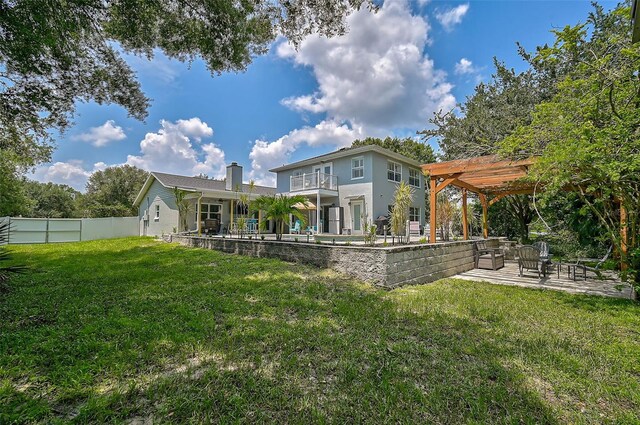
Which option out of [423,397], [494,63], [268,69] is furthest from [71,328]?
[494,63]

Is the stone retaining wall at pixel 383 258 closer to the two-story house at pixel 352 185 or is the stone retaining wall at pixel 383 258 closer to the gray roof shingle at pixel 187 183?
the two-story house at pixel 352 185

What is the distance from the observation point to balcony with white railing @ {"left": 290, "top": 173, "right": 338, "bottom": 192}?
17.8 meters


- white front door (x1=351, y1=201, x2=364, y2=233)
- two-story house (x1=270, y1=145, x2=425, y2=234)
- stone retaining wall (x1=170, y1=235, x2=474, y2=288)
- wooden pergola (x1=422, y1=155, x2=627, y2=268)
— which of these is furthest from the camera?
white front door (x1=351, y1=201, x2=364, y2=233)

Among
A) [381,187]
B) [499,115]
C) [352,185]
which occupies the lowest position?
[381,187]

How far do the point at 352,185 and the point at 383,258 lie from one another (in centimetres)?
1146

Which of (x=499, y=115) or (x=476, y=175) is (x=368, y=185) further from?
(x=499, y=115)

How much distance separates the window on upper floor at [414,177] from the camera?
19916mm

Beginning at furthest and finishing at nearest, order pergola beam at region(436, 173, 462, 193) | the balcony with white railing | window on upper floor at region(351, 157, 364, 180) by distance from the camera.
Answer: the balcony with white railing → window on upper floor at region(351, 157, 364, 180) → pergola beam at region(436, 173, 462, 193)

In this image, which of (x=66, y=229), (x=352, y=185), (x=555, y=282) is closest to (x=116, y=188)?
(x=66, y=229)

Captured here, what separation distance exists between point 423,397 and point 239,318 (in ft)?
9.21

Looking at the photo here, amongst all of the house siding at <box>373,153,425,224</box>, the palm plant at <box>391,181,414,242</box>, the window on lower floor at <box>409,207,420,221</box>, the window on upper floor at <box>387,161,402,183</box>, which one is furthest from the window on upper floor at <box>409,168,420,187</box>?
the palm plant at <box>391,181,414,242</box>

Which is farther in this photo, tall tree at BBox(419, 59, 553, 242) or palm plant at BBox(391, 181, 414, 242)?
tall tree at BBox(419, 59, 553, 242)

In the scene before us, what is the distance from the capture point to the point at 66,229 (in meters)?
18.1

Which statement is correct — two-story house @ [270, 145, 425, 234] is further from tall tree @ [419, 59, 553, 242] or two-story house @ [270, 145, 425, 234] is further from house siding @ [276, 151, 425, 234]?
tall tree @ [419, 59, 553, 242]
